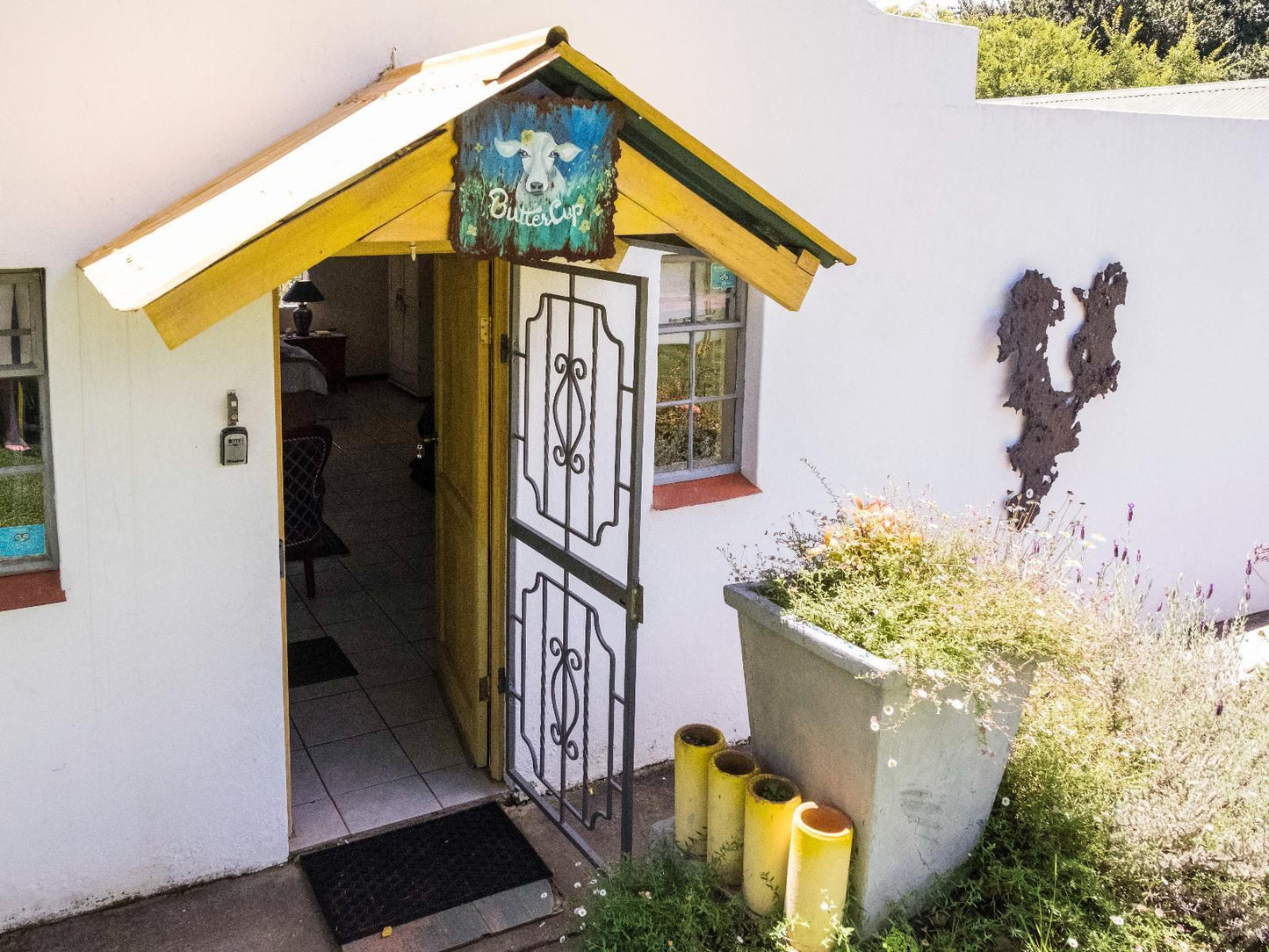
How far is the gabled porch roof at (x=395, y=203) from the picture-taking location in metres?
3.41

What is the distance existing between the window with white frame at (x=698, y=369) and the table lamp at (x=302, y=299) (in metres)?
7.80

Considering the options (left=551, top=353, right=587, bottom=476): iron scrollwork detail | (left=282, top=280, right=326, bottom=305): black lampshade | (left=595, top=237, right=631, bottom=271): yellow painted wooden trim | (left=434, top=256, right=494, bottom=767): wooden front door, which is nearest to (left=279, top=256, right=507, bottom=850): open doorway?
(left=434, top=256, right=494, bottom=767): wooden front door

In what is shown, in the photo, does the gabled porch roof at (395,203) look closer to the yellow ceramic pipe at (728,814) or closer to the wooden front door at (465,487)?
the wooden front door at (465,487)

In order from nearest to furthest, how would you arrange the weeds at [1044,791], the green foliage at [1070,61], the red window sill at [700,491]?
the weeds at [1044,791], the red window sill at [700,491], the green foliage at [1070,61]

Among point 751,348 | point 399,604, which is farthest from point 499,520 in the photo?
point 399,604

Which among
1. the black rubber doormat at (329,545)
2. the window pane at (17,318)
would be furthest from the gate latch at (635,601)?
the black rubber doormat at (329,545)

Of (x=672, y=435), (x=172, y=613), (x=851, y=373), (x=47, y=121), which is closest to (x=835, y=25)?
(x=851, y=373)

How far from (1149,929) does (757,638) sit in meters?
1.56

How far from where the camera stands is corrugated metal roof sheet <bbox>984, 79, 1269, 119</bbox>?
1085 centimetres

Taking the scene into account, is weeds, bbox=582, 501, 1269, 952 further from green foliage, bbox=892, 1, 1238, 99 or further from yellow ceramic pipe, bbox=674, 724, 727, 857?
green foliage, bbox=892, 1, 1238, 99

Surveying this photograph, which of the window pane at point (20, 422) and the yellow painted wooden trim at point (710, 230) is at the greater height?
the yellow painted wooden trim at point (710, 230)

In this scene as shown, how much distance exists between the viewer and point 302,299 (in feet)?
41.9

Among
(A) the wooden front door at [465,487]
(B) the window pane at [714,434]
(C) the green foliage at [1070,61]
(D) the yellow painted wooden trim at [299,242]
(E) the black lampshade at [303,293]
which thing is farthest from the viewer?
(C) the green foliage at [1070,61]

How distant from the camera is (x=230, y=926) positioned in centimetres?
467
